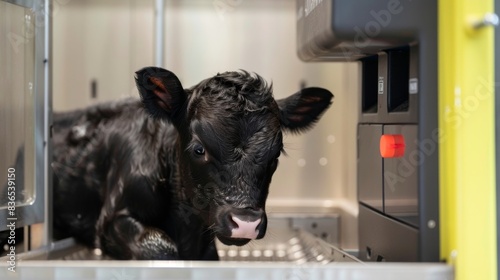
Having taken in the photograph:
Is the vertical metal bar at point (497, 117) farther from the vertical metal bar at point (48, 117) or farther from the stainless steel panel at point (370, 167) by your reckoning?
the vertical metal bar at point (48, 117)

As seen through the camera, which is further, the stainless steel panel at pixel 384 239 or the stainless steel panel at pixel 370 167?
the stainless steel panel at pixel 370 167

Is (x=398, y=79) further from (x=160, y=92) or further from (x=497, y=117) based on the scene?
(x=160, y=92)

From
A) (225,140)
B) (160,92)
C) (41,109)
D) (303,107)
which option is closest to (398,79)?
(303,107)

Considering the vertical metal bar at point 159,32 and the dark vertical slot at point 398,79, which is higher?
the vertical metal bar at point 159,32

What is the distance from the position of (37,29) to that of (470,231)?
107cm

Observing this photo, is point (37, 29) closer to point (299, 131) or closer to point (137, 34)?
point (299, 131)

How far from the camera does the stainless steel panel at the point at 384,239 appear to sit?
1.53 m

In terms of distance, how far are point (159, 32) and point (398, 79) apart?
1137 millimetres

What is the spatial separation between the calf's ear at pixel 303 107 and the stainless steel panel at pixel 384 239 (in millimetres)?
263

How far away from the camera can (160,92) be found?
1.75m

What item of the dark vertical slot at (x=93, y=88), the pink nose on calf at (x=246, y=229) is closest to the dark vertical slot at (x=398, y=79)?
the pink nose on calf at (x=246, y=229)

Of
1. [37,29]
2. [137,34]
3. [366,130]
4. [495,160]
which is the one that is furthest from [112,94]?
[495,160]

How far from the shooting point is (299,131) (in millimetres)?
1902

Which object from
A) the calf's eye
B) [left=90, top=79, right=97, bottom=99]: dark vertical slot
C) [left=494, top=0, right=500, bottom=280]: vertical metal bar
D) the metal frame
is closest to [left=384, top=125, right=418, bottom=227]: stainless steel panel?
[left=494, top=0, right=500, bottom=280]: vertical metal bar
